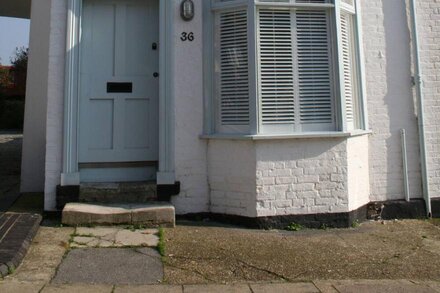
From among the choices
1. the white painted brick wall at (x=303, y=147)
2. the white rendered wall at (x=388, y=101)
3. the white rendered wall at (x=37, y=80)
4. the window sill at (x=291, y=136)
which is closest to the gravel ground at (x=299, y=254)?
the white painted brick wall at (x=303, y=147)

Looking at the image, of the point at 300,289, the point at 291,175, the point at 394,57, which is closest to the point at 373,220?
the point at 291,175

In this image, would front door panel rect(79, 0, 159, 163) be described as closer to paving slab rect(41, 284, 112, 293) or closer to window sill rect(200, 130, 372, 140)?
window sill rect(200, 130, 372, 140)

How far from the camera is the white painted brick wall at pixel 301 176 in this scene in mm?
5016

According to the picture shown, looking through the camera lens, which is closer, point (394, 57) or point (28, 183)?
point (394, 57)

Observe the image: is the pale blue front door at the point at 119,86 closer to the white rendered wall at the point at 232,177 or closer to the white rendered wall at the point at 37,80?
the white rendered wall at the point at 232,177

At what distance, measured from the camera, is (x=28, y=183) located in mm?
6504

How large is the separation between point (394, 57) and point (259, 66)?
2.12 m

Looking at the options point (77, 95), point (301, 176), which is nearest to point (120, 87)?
point (77, 95)

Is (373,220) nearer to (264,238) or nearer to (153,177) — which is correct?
(264,238)

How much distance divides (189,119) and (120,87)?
3.62ft

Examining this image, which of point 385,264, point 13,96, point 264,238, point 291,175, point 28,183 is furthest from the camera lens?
point 13,96

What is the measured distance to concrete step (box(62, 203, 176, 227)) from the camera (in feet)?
15.6

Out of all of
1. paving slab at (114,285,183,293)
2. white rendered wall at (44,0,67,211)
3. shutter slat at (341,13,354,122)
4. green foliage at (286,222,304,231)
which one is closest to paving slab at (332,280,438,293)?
paving slab at (114,285,183,293)

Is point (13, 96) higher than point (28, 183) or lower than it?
higher
